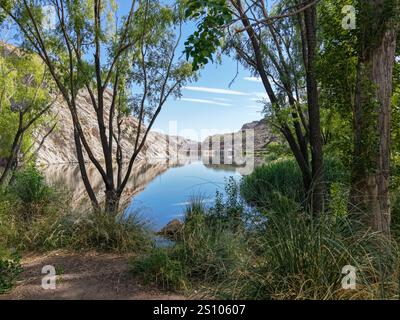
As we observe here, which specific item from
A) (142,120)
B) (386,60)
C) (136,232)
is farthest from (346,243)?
(142,120)

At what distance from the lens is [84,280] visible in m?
4.69

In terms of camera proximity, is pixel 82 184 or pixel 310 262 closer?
pixel 310 262

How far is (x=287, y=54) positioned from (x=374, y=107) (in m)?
5.25

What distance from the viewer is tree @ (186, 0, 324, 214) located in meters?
2.67

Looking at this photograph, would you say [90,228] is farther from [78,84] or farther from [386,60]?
[386,60]

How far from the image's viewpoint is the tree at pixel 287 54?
267cm

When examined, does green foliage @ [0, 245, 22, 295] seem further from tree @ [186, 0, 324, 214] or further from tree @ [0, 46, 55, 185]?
tree @ [0, 46, 55, 185]

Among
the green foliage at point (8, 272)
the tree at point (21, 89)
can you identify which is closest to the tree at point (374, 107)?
the green foliage at point (8, 272)

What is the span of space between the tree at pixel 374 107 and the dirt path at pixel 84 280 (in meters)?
2.67

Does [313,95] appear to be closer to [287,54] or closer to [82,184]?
[287,54]

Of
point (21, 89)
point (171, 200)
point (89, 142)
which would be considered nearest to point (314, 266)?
point (21, 89)

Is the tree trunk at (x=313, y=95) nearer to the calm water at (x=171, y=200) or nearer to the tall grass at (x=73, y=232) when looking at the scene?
the calm water at (x=171, y=200)

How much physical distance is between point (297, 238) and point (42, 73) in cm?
1343

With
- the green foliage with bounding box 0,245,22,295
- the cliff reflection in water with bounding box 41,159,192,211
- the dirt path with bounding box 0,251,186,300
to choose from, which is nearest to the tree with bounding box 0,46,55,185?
the cliff reflection in water with bounding box 41,159,192,211
